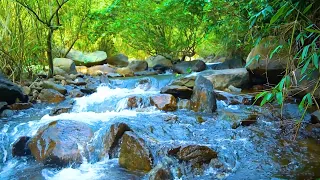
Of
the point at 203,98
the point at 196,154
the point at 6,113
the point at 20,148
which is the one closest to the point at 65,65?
the point at 6,113

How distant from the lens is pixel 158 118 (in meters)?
5.09

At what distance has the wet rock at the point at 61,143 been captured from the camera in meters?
3.44

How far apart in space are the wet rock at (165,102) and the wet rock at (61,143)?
2067 mm

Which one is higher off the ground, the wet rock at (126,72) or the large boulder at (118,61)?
the large boulder at (118,61)

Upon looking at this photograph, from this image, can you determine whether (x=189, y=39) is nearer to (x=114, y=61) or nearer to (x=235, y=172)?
(x=114, y=61)

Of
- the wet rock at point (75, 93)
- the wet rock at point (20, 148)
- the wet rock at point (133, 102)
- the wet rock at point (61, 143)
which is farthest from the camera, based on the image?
the wet rock at point (75, 93)

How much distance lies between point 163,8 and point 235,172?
23.4 ft

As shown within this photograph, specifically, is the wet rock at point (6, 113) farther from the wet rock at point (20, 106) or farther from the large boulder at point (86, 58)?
the large boulder at point (86, 58)

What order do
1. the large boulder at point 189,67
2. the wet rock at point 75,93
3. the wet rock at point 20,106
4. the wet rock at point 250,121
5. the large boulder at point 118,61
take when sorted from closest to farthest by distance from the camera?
1. the wet rock at point 250,121
2. the wet rock at point 20,106
3. the wet rock at point 75,93
4. the large boulder at point 189,67
5. the large boulder at point 118,61

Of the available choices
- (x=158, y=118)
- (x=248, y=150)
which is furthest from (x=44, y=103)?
(x=248, y=150)

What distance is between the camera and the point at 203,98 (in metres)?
5.70

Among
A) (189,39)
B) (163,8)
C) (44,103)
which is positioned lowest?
(44,103)

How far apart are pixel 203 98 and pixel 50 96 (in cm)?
350

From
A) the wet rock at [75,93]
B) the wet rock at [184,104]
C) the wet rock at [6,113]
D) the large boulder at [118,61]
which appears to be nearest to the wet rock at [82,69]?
the large boulder at [118,61]
